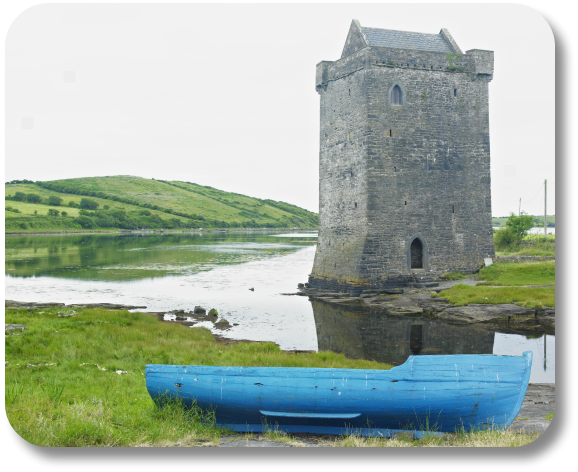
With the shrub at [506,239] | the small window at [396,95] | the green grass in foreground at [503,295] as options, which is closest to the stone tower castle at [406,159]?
the small window at [396,95]

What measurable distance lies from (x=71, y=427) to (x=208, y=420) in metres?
2.02

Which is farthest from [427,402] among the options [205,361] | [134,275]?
[134,275]

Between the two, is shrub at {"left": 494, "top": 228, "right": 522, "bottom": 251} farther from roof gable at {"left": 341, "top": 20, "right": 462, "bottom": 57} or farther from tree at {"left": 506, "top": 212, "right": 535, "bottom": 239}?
roof gable at {"left": 341, "top": 20, "right": 462, "bottom": 57}

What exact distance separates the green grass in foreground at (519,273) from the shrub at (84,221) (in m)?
112

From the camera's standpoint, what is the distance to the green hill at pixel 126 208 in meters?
120

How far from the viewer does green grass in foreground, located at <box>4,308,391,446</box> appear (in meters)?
6.82

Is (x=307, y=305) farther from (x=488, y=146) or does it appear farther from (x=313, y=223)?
(x=313, y=223)

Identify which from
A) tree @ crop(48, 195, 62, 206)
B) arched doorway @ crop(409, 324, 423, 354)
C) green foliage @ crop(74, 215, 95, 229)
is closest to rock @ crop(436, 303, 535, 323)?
arched doorway @ crop(409, 324, 423, 354)

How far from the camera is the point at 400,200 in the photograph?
28.1 m

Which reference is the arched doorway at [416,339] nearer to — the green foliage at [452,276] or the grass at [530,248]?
the green foliage at [452,276]

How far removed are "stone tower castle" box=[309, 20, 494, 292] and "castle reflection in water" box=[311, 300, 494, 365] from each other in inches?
217

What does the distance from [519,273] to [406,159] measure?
886cm

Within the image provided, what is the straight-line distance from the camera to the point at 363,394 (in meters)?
7.57

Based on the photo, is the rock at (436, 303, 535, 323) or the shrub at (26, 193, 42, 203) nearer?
the rock at (436, 303, 535, 323)
